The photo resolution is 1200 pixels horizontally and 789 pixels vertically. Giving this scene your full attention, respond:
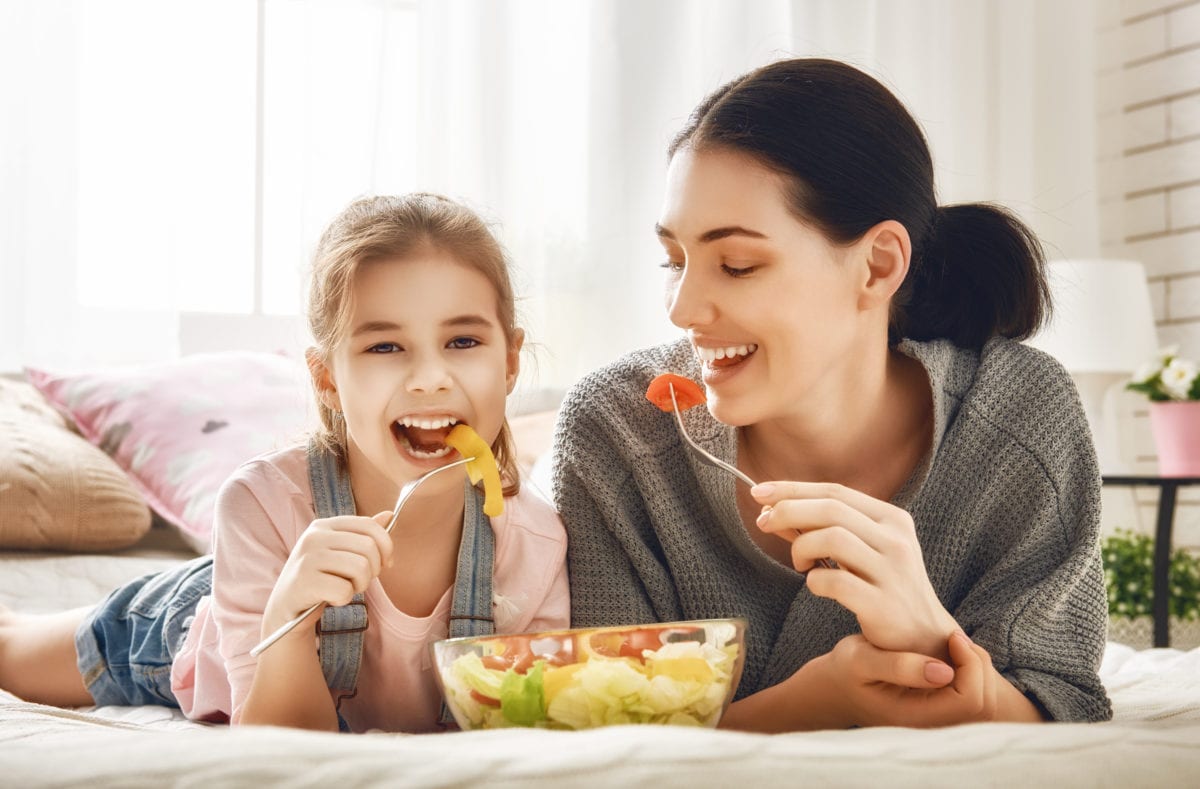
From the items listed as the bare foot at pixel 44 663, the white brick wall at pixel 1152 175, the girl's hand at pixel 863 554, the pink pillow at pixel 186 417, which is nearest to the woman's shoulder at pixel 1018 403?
the girl's hand at pixel 863 554

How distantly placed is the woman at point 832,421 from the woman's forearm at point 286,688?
34 cm

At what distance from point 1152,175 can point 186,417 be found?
2.97 meters

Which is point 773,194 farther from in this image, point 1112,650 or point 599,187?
point 599,187

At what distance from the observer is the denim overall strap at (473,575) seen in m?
1.36

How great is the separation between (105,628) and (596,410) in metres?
0.71

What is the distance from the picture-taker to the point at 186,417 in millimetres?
2502

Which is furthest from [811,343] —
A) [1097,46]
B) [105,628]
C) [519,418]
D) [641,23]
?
[1097,46]

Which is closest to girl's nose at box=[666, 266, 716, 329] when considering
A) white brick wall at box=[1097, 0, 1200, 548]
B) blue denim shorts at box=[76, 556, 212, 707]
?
blue denim shorts at box=[76, 556, 212, 707]

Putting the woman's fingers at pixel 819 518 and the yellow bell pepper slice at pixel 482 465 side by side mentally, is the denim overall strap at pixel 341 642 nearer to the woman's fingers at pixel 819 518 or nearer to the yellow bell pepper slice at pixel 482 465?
the yellow bell pepper slice at pixel 482 465

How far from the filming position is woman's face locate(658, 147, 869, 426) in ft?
4.33

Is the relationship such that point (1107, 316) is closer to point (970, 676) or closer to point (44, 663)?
point (970, 676)

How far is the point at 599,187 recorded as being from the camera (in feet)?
11.1

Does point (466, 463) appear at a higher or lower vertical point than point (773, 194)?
lower

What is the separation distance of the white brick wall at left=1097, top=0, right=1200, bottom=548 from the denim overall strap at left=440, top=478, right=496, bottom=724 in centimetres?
282
